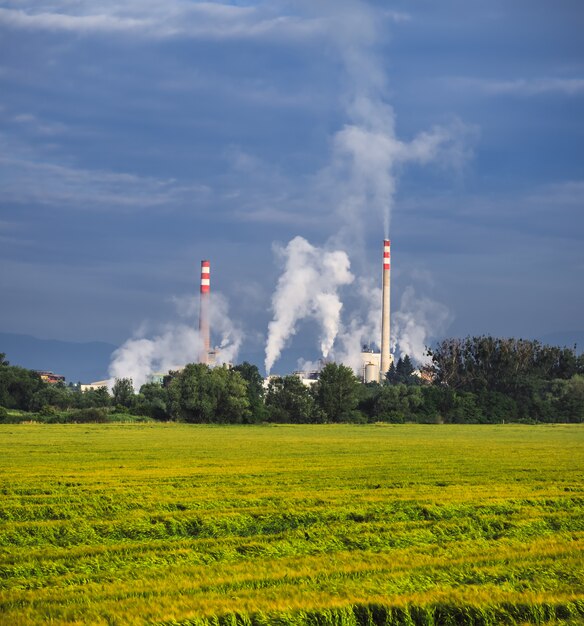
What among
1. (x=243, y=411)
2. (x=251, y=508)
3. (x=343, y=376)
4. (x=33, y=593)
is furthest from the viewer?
(x=343, y=376)

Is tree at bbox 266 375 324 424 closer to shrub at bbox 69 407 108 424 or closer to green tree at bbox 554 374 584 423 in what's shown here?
shrub at bbox 69 407 108 424

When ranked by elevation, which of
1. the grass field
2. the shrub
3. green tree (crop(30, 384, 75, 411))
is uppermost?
green tree (crop(30, 384, 75, 411))

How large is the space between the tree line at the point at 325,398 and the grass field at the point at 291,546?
70296mm

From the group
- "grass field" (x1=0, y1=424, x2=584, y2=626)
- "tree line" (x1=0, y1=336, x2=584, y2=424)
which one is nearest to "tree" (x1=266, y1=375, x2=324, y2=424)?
"tree line" (x1=0, y1=336, x2=584, y2=424)

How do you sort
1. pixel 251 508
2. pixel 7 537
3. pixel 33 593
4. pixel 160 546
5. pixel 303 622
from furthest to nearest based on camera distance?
pixel 251 508 → pixel 7 537 → pixel 160 546 → pixel 33 593 → pixel 303 622

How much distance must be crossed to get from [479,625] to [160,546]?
766cm

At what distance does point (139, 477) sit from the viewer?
35312 mm

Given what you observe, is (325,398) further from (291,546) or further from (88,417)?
Result: (291,546)

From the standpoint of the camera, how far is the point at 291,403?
119 metres

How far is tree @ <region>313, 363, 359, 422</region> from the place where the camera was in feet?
402

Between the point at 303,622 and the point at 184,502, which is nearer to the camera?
the point at 303,622

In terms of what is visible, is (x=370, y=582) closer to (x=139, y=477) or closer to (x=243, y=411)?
(x=139, y=477)

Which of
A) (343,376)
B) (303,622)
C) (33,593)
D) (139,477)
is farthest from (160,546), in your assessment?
(343,376)

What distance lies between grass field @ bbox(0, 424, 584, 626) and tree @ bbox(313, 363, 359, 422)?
274ft
